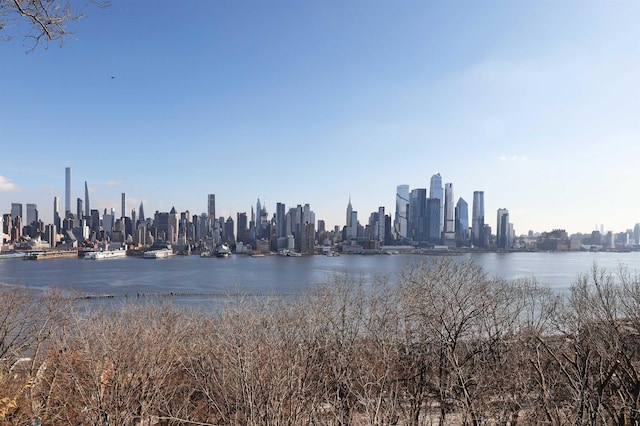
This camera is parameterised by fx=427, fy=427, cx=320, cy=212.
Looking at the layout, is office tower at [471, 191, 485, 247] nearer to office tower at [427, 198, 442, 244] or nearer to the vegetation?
office tower at [427, 198, 442, 244]

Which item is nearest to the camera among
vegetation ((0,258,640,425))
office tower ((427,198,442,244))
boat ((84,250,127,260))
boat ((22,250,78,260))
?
vegetation ((0,258,640,425))

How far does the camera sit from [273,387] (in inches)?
232

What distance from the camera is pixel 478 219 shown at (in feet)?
463

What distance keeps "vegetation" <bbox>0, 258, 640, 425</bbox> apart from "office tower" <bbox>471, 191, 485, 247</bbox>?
12287 centimetres

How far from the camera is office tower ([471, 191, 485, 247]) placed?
129325mm

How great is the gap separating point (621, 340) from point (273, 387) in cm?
834

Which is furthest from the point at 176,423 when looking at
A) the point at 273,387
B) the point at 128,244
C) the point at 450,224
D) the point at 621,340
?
the point at 450,224

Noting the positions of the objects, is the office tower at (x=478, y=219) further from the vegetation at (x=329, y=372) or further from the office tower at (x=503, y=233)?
the vegetation at (x=329, y=372)

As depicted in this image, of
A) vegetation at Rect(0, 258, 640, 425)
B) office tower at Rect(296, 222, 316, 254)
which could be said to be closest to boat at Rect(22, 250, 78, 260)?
office tower at Rect(296, 222, 316, 254)

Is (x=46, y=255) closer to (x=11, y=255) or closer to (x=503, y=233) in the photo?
(x=11, y=255)

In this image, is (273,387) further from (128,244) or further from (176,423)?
(128,244)

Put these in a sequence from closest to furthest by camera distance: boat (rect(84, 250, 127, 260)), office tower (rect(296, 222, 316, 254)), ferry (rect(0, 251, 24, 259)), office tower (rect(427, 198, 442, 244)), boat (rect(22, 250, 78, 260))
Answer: ferry (rect(0, 251, 24, 259)) < boat (rect(22, 250, 78, 260)) < boat (rect(84, 250, 127, 260)) < office tower (rect(296, 222, 316, 254)) < office tower (rect(427, 198, 442, 244))

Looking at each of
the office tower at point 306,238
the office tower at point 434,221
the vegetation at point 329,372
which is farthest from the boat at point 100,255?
the office tower at point 434,221

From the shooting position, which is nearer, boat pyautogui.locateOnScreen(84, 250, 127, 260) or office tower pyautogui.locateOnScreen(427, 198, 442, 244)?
boat pyautogui.locateOnScreen(84, 250, 127, 260)
